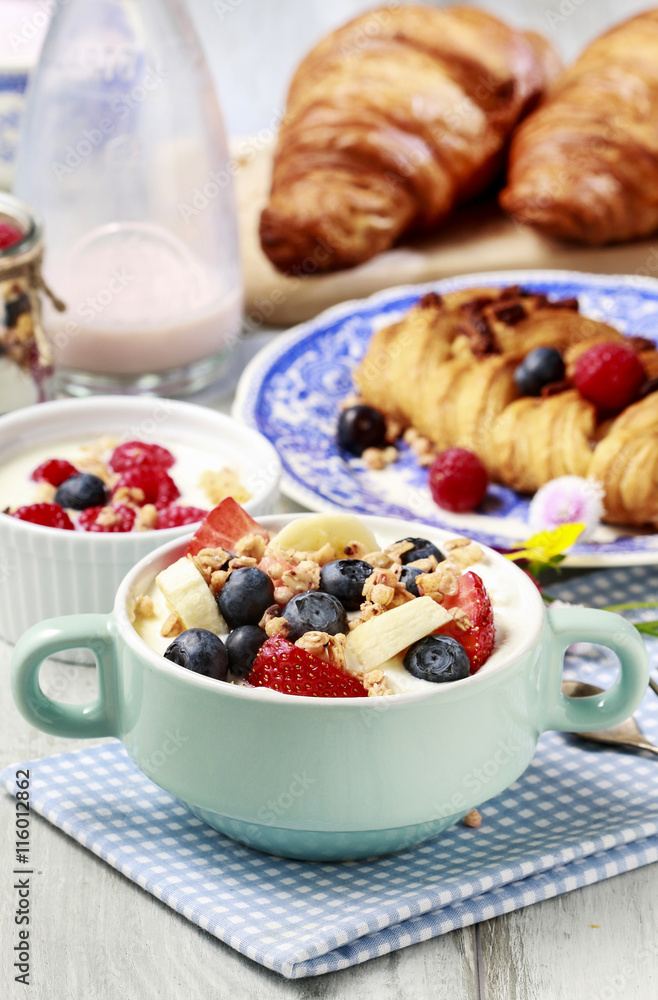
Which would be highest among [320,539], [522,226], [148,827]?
[320,539]

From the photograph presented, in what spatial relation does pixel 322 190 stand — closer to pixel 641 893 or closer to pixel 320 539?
pixel 320 539

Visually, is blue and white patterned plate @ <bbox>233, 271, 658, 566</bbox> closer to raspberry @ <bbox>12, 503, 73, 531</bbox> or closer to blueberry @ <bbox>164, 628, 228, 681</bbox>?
raspberry @ <bbox>12, 503, 73, 531</bbox>

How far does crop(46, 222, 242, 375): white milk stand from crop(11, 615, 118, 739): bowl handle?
0.83 m

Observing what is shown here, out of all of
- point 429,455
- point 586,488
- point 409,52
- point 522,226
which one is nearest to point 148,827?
point 586,488

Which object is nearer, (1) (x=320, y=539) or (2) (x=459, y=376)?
(1) (x=320, y=539)

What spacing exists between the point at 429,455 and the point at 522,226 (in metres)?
0.77

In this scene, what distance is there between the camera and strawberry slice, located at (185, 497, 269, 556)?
0.96 m

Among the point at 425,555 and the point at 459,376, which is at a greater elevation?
the point at 425,555

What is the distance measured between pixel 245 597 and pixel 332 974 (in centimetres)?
26

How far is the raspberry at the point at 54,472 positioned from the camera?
1230 millimetres

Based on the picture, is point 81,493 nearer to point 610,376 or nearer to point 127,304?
point 127,304

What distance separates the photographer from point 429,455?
1613 millimetres

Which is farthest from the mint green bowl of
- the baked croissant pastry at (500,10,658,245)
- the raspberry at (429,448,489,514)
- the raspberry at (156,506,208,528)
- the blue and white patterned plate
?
the baked croissant pastry at (500,10,658,245)

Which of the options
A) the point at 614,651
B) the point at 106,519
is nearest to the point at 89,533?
the point at 106,519
